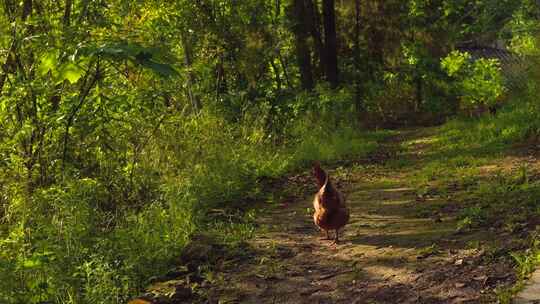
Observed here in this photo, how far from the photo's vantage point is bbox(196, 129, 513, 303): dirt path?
4320 millimetres

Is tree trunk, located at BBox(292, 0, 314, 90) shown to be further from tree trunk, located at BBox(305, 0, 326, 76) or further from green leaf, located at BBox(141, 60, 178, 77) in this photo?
green leaf, located at BBox(141, 60, 178, 77)

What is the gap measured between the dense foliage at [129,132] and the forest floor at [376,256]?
2.21 feet

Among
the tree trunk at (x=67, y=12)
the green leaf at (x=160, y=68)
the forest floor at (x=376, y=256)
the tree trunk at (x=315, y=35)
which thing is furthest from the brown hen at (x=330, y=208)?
the tree trunk at (x=315, y=35)

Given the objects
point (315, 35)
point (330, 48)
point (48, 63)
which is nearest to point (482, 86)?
point (330, 48)

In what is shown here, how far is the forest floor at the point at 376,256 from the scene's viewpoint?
14.3 feet

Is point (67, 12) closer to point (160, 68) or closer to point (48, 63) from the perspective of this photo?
point (48, 63)

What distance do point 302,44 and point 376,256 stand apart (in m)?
13.5

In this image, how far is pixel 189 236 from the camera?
653 cm

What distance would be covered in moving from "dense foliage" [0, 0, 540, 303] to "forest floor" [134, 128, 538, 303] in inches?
26.5

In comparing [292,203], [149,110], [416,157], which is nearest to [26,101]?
[149,110]

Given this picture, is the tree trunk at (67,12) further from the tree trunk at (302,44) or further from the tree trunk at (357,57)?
the tree trunk at (357,57)

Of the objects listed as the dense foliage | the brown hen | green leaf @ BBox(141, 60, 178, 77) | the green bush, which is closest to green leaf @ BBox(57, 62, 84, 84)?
the dense foliage

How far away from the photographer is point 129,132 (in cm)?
742

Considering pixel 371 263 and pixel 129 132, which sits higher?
pixel 129 132
